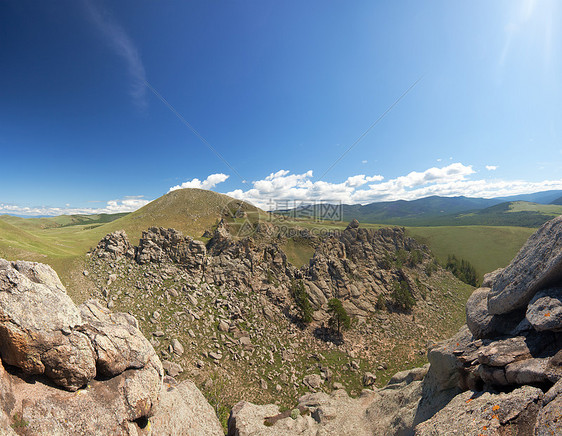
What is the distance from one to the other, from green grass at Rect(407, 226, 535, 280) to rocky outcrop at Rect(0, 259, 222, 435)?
133 m

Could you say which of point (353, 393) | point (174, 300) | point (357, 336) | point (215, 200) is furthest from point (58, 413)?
point (215, 200)

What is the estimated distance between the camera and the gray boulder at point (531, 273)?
11.9 metres

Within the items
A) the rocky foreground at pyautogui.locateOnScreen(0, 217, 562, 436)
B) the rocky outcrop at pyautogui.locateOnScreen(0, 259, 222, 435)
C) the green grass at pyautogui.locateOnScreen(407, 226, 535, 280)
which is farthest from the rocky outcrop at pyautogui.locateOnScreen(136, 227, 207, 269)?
the green grass at pyautogui.locateOnScreen(407, 226, 535, 280)

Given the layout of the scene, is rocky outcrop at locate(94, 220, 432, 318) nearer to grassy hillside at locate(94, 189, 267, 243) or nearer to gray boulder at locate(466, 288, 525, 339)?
gray boulder at locate(466, 288, 525, 339)

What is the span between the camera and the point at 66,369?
12328mm

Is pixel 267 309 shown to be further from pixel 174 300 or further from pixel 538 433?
pixel 538 433

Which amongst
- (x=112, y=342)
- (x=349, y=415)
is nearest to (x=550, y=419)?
(x=349, y=415)

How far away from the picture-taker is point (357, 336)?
4056cm

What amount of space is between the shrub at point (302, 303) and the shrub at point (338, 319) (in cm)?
443

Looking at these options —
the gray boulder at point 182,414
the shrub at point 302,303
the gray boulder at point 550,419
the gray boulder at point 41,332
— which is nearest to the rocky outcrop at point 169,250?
the shrub at point 302,303

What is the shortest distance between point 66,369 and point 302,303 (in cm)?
3412

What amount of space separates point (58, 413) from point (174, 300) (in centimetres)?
2588

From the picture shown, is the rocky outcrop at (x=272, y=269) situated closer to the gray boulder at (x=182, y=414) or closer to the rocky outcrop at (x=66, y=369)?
the gray boulder at (x=182, y=414)

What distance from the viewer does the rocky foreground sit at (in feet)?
32.9
